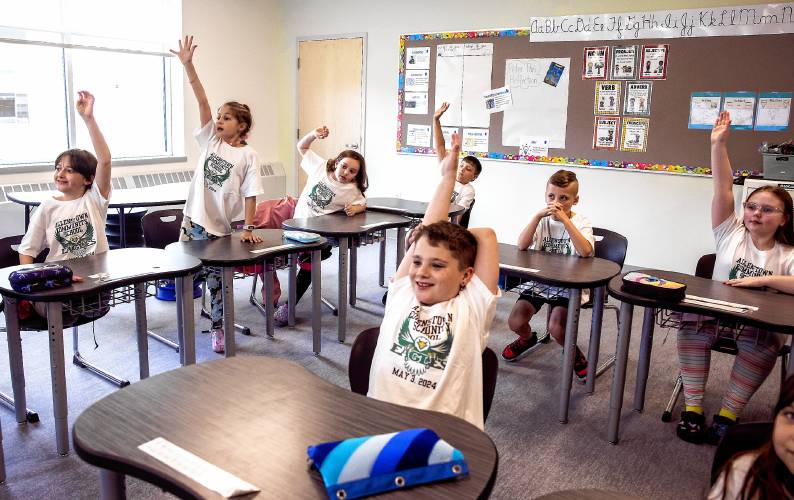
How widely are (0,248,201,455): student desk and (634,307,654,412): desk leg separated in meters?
1.86

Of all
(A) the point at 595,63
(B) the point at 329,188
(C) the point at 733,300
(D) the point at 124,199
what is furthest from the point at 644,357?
(D) the point at 124,199

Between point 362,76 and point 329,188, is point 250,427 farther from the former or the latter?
point 362,76

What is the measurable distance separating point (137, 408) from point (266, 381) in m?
0.29

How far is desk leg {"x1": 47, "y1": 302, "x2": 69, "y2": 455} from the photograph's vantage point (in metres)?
2.27

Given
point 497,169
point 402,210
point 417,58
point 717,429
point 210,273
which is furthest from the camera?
point 417,58

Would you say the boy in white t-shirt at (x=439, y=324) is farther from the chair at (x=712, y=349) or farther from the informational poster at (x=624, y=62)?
the informational poster at (x=624, y=62)

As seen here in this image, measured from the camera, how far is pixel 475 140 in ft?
20.2

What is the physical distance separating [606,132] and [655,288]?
3416 millimetres

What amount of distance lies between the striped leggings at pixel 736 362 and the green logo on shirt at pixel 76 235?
2.64 m

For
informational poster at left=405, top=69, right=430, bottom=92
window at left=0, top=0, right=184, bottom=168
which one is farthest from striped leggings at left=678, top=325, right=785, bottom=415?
window at left=0, top=0, right=184, bottom=168

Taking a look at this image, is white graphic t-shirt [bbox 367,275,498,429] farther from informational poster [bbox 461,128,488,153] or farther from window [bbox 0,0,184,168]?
window [bbox 0,0,184,168]

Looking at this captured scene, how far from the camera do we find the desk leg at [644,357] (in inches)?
104

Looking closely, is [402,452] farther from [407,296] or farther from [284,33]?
[284,33]

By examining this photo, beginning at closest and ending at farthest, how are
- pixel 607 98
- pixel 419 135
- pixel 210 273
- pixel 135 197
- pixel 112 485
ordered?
pixel 112 485 → pixel 210 273 → pixel 135 197 → pixel 607 98 → pixel 419 135
